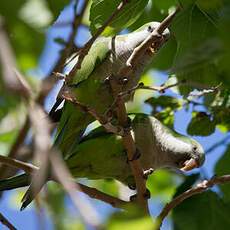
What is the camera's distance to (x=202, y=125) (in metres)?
3.77

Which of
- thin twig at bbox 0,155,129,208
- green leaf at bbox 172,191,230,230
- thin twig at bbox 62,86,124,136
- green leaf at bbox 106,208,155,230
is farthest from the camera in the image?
green leaf at bbox 172,191,230,230

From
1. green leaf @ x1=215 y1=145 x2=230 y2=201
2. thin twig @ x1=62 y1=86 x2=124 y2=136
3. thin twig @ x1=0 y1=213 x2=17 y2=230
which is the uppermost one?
thin twig @ x1=62 y1=86 x2=124 y2=136

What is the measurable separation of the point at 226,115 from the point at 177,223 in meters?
0.97

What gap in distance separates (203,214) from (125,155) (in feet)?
2.27

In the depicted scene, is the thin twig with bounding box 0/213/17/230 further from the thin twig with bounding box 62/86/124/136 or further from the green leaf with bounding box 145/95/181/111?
the green leaf with bounding box 145/95/181/111

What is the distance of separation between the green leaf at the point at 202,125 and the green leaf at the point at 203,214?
67 cm

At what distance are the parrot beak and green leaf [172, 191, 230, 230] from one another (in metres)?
0.63

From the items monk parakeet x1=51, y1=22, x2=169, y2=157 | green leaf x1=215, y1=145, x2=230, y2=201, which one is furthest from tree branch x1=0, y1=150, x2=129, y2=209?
green leaf x1=215, y1=145, x2=230, y2=201

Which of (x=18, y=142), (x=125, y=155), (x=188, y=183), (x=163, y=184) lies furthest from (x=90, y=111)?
(x=163, y=184)

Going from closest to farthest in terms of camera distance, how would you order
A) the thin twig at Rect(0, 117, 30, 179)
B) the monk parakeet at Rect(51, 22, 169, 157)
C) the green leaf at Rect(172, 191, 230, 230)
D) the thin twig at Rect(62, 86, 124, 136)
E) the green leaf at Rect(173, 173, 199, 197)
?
1. the thin twig at Rect(62, 86, 124, 136)
2. the green leaf at Rect(172, 191, 230, 230)
3. the monk parakeet at Rect(51, 22, 169, 157)
4. the green leaf at Rect(173, 173, 199, 197)
5. the thin twig at Rect(0, 117, 30, 179)

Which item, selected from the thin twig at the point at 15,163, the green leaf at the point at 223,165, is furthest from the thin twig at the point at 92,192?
the green leaf at the point at 223,165

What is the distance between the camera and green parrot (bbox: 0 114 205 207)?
3.50m

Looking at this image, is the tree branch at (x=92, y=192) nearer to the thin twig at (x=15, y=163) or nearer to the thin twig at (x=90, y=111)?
the thin twig at (x=15, y=163)

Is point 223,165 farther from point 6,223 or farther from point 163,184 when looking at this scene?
point 6,223
